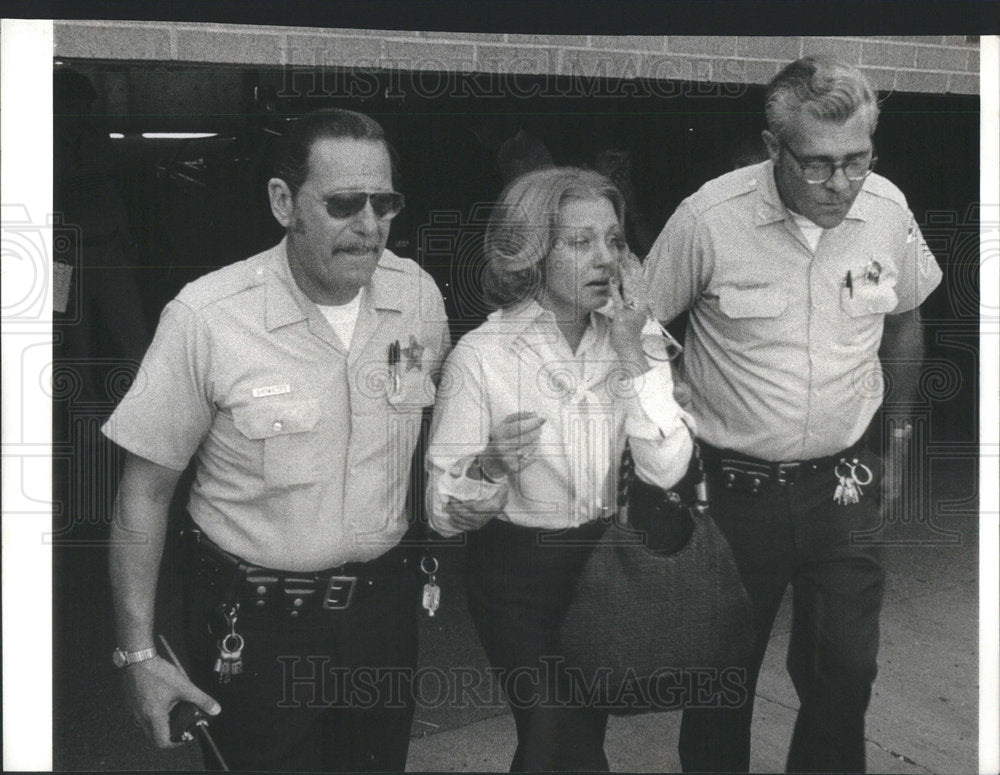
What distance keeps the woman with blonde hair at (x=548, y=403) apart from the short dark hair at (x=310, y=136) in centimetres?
42

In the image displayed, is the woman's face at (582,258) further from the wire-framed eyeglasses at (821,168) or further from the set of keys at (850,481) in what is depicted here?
the set of keys at (850,481)

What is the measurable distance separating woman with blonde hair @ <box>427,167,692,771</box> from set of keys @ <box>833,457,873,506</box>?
1.57 feet

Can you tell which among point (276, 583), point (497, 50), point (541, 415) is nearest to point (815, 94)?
point (497, 50)

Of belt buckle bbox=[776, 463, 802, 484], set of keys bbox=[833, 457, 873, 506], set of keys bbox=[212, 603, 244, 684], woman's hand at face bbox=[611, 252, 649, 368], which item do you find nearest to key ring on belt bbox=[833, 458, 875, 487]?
set of keys bbox=[833, 457, 873, 506]

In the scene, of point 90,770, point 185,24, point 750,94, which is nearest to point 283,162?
point 185,24

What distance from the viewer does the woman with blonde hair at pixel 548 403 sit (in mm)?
3180

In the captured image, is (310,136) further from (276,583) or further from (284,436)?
(276,583)

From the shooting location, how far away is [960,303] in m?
3.34

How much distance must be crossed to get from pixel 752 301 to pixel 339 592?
146cm

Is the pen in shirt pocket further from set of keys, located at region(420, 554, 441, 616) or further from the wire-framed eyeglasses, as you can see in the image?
the wire-framed eyeglasses

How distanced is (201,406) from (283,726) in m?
0.98

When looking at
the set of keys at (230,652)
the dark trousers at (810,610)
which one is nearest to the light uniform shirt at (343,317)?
the set of keys at (230,652)

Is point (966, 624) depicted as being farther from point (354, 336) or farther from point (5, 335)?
point (5, 335)

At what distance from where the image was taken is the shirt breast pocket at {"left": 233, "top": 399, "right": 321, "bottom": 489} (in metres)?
3.06
